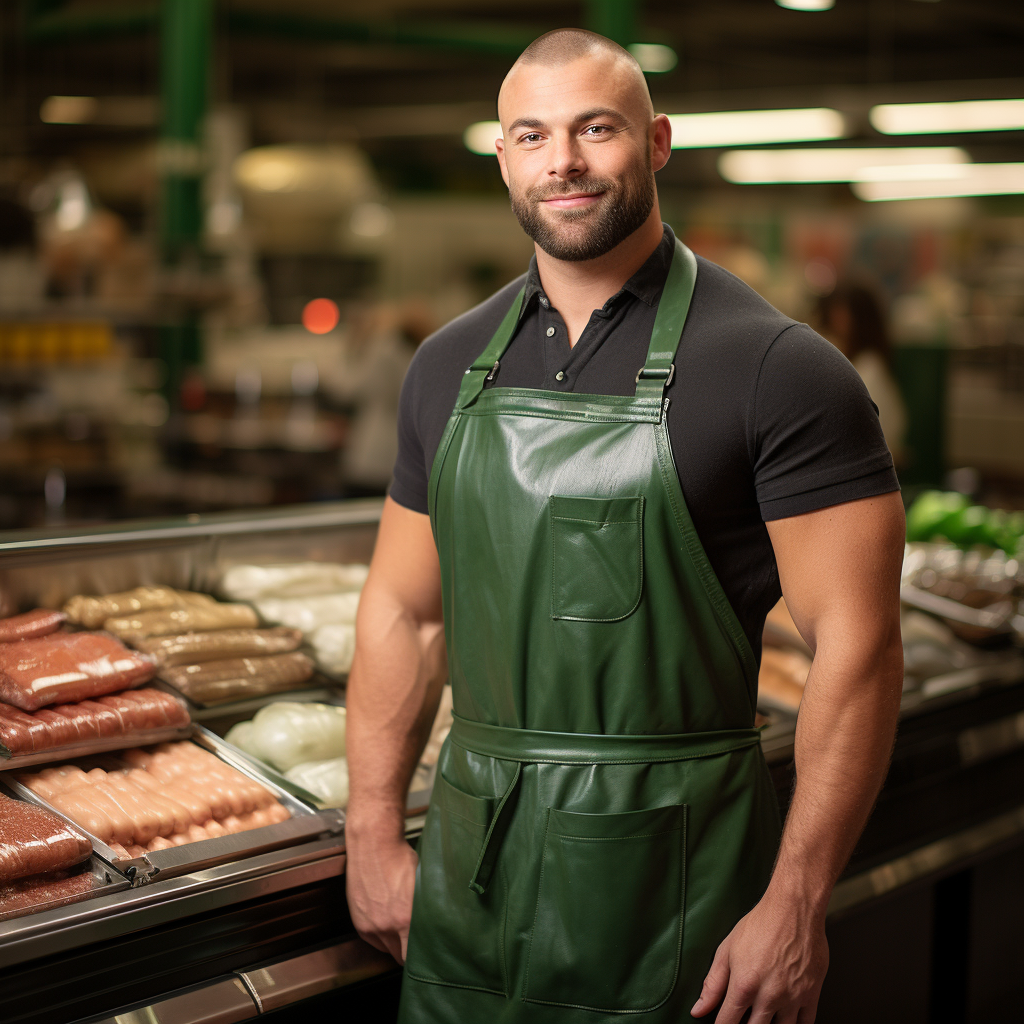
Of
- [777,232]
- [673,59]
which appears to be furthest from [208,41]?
[777,232]

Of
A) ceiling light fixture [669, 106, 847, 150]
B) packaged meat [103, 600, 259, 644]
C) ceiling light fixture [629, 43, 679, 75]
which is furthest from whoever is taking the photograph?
ceiling light fixture [629, 43, 679, 75]

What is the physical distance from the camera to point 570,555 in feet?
5.47

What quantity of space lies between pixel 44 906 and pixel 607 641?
866mm

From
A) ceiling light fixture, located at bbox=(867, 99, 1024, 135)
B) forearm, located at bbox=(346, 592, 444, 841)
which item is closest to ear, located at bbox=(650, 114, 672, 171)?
forearm, located at bbox=(346, 592, 444, 841)

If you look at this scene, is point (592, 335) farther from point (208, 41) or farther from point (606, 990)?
point (208, 41)

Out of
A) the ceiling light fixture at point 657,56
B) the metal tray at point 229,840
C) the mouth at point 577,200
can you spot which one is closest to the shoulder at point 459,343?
the mouth at point 577,200

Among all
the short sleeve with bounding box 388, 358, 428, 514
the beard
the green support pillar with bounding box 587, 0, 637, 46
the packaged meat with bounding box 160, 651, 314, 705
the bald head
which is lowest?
the packaged meat with bounding box 160, 651, 314, 705

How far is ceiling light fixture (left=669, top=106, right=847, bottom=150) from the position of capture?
808 centimetres

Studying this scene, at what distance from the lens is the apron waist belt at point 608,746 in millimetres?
1668

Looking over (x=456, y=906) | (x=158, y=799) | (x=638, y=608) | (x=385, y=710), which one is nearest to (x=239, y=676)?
(x=158, y=799)

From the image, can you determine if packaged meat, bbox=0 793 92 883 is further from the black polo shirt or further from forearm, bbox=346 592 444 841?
the black polo shirt

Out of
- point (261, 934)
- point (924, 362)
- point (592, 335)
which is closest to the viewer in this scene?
point (592, 335)

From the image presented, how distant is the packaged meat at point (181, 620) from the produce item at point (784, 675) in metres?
1.23

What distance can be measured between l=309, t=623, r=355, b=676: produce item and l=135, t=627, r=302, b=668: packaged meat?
0.16 ft
